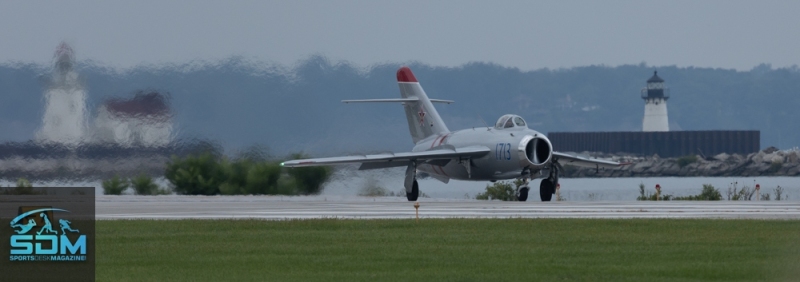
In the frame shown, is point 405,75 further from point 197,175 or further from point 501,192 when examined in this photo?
point 197,175

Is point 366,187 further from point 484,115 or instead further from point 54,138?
point 484,115

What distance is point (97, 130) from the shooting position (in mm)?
31906

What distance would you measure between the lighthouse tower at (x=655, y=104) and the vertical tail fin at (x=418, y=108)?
59.5 m

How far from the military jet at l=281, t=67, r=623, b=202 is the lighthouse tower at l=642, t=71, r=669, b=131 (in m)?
60.4

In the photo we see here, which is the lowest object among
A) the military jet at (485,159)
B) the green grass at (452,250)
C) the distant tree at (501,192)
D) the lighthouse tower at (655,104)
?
the green grass at (452,250)

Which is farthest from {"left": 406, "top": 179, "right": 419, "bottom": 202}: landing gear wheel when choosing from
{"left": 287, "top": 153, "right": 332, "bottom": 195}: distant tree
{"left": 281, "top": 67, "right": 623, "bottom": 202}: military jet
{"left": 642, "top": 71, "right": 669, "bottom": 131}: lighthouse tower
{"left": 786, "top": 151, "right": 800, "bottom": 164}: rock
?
{"left": 642, "top": 71, "right": 669, "bottom": 131}: lighthouse tower

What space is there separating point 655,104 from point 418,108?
61.1m

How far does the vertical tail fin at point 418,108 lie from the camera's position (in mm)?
37938

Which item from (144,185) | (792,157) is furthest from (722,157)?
(144,185)

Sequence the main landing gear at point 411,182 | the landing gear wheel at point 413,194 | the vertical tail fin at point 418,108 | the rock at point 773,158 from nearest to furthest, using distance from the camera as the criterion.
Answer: the main landing gear at point 411,182, the landing gear wheel at point 413,194, the vertical tail fin at point 418,108, the rock at point 773,158

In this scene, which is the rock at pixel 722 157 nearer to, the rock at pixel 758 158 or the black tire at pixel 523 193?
the rock at pixel 758 158

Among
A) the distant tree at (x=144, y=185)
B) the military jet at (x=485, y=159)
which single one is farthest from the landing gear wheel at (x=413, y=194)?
the distant tree at (x=144, y=185)

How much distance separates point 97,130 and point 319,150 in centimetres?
764

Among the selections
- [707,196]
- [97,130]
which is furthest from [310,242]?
[707,196]
